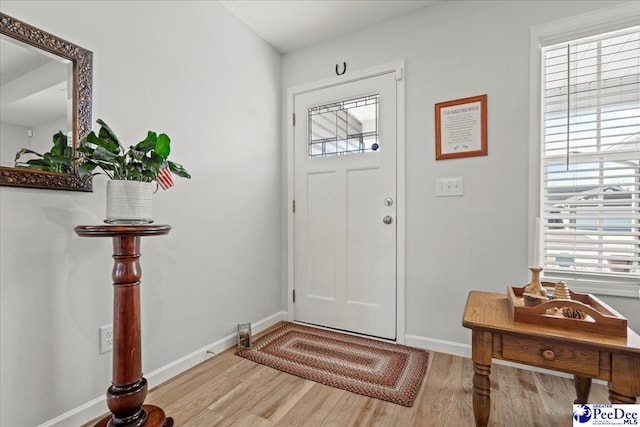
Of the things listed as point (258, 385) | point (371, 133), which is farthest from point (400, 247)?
point (258, 385)

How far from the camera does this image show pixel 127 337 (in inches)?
51.0

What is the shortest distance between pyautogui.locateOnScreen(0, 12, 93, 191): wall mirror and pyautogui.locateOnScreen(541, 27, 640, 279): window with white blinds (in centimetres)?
253

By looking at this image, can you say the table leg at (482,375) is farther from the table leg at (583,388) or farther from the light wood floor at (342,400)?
the table leg at (583,388)

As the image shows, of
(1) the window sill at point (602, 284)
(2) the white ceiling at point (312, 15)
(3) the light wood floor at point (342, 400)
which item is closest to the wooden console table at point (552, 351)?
(3) the light wood floor at point (342, 400)

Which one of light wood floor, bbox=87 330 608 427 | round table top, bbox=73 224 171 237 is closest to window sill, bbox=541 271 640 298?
light wood floor, bbox=87 330 608 427

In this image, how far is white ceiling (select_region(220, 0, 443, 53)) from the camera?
2160 mm

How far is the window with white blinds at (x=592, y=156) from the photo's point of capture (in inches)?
66.3

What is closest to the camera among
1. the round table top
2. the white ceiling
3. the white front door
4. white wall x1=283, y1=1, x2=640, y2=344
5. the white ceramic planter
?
the round table top

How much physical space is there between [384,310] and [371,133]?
54.2 inches

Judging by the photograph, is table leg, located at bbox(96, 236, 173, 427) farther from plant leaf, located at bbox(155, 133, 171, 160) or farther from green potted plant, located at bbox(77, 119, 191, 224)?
plant leaf, located at bbox(155, 133, 171, 160)

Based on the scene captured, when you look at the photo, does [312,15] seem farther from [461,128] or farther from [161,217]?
[161,217]

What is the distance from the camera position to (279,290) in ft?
9.16

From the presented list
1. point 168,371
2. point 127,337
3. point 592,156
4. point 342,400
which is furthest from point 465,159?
point 168,371

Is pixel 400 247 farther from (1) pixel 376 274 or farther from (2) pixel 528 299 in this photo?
(2) pixel 528 299
